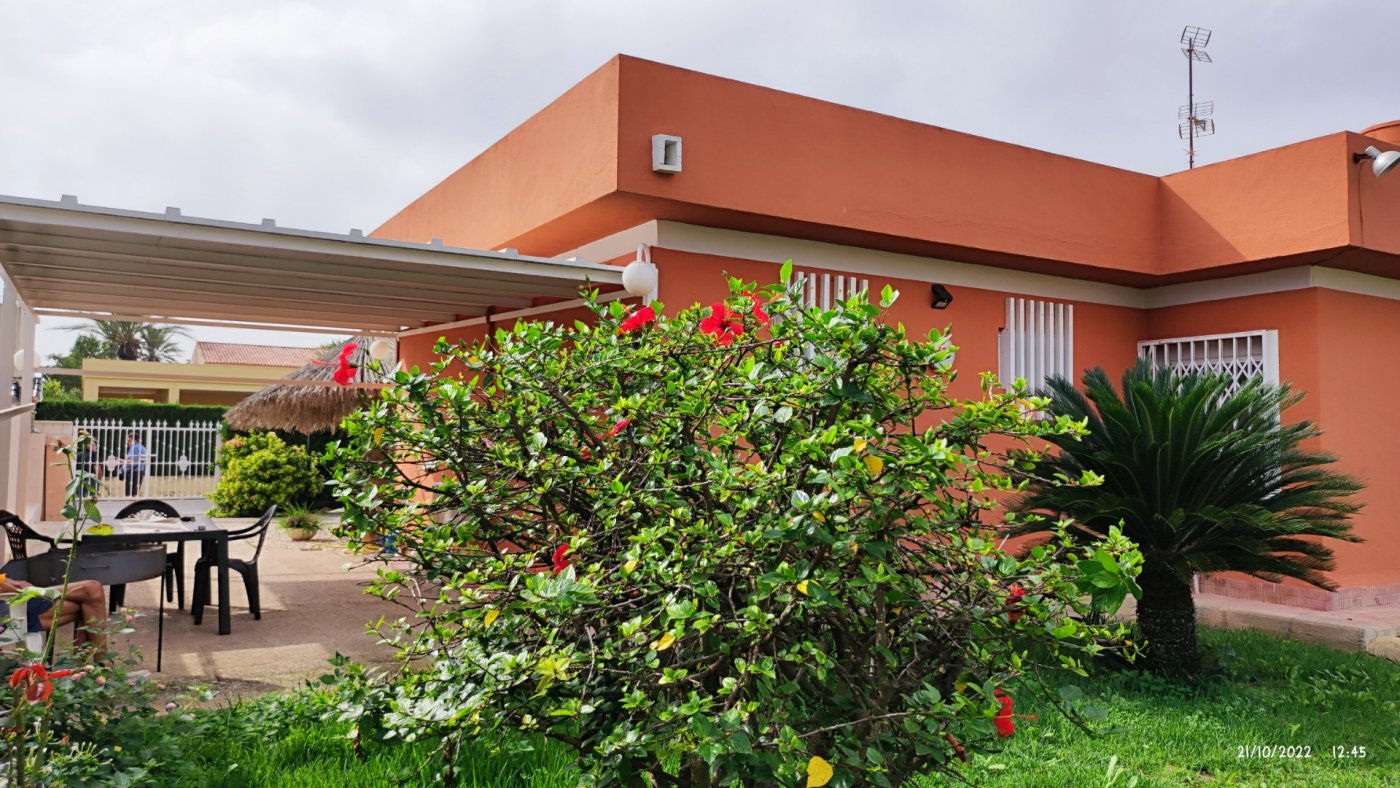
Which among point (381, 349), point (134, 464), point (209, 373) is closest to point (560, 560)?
point (381, 349)

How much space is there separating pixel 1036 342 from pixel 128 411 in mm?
23888

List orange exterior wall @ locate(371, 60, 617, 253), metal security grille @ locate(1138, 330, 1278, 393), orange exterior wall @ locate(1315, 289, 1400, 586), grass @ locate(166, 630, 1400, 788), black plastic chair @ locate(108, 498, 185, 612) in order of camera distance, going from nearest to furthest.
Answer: grass @ locate(166, 630, 1400, 788) < orange exterior wall @ locate(371, 60, 617, 253) < black plastic chair @ locate(108, 498, 185, 612) < orange exterior wall @ locate(1315, 289, 1400, 586) < metal security grille @ locate(1138, 330, 1278, 393)

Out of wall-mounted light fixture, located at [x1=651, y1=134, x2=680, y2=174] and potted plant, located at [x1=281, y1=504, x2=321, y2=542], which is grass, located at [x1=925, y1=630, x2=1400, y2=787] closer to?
wall-mounted light fixture, located at [x1=651, y1=134, x2=680, y2=174]

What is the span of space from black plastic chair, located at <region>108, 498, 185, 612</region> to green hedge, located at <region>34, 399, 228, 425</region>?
55.5ft

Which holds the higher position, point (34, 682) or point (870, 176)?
point (870, 176)

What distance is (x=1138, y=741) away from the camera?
515 centimetres

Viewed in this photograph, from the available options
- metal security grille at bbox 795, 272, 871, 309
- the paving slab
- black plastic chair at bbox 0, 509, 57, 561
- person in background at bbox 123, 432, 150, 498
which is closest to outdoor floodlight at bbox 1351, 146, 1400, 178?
the paving slab

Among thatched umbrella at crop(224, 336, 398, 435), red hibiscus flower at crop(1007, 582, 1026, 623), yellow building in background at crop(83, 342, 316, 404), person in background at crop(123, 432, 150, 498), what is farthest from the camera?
yellow building in background at crop(83, 342, 316, 404)

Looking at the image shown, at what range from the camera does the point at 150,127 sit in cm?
1227

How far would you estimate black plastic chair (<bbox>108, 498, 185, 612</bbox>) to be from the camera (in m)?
7.66

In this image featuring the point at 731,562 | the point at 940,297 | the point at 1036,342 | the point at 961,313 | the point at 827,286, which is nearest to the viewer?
the point at 731,562

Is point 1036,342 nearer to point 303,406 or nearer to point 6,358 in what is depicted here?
point 6,358

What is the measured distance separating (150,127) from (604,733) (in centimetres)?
1236

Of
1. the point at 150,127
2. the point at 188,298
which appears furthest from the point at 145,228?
the point at 150,127
